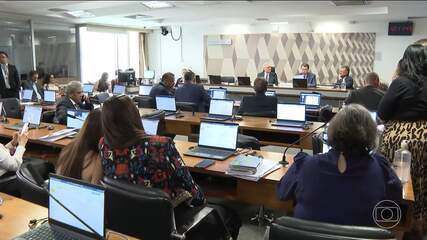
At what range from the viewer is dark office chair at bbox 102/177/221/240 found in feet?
5.36

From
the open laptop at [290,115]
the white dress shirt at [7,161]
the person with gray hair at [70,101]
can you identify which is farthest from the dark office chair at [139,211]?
the open laptop at [290,115]

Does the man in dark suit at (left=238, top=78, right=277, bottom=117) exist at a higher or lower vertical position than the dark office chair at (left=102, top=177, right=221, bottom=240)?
higher

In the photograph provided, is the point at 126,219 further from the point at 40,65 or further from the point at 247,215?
the point at 40,65

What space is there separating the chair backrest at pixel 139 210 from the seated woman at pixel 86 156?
30 centimetres

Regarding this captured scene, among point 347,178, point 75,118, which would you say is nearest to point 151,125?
point 75,118

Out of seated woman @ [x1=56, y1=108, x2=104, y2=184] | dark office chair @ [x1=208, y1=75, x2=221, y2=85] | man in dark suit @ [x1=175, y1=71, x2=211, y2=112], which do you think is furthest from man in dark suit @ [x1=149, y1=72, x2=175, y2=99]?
seated woman @ [x1=56, y1=108, x2=104, y2=184]

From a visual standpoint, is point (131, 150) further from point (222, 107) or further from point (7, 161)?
point (222, 107)

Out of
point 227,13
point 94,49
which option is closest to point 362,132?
point 227,13

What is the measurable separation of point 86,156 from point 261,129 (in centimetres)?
257

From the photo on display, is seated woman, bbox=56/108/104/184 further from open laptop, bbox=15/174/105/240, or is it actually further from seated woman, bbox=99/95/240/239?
open laptop, bbox=15/174/105/240

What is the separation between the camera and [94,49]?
11.6 metres

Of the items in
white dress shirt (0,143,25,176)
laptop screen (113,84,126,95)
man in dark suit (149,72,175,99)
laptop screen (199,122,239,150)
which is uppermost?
man in dark suit (149,72,175,99)

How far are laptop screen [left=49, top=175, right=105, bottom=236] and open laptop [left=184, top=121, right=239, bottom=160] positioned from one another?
1.51 meters

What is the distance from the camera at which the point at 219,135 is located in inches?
123
